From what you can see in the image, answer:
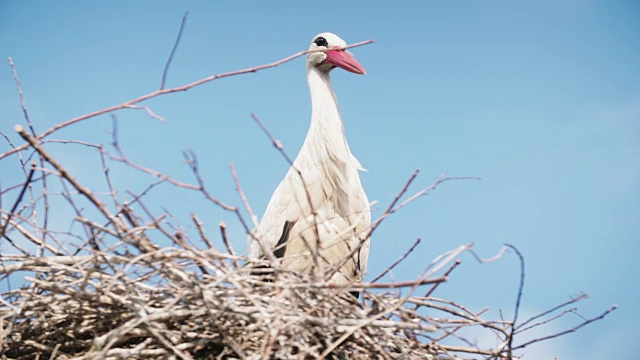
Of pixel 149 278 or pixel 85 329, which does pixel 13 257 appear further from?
pixel 149 278

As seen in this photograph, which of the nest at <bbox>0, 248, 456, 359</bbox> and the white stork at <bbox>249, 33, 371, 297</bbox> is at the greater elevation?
the white stork at <bbox>249, 33, 371, 297</bbox>

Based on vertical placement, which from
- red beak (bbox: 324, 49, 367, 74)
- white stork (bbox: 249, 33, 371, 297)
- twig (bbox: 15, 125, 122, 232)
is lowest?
twig (bbox: 15, 125, 122, 232)

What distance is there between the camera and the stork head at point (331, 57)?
3434mm

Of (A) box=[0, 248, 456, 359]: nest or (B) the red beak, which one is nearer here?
(A) box=[0, 248, 456, 359]: nest

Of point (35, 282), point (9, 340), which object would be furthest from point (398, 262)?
point (9, 340)

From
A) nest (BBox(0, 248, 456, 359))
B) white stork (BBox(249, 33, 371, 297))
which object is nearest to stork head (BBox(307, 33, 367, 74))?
white stork (BBox(249, 33, 371, 297))

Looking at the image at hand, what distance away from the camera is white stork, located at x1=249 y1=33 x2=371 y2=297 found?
308 centimetres

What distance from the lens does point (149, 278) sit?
1908 millimetres

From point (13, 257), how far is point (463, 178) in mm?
1471

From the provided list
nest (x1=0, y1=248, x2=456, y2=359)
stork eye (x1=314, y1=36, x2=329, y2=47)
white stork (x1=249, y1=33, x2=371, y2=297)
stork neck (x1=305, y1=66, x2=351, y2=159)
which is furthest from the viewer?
stork eye (x1=314, y1=36, x2=329, y2=47)

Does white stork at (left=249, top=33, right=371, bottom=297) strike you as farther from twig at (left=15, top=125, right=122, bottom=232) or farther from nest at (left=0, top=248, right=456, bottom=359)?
twig at (left=15, top=125, right=122, bottom=232)

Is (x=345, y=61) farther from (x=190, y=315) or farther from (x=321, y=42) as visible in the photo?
(x=190, y=315)

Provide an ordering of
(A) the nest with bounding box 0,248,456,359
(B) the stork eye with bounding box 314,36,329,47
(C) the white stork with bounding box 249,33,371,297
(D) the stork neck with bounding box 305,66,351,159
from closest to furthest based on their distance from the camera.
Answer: (A) the nest with bounding box 0,248,456,359
(C) the white stork with bounding box 249,33,371,297
(D) the stork neck with bounding box 305,66,351,159
(B) the stork eye with bounding box 314,36,329,47

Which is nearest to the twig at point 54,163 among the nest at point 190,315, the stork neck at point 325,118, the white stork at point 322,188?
the nest at point 190,315
